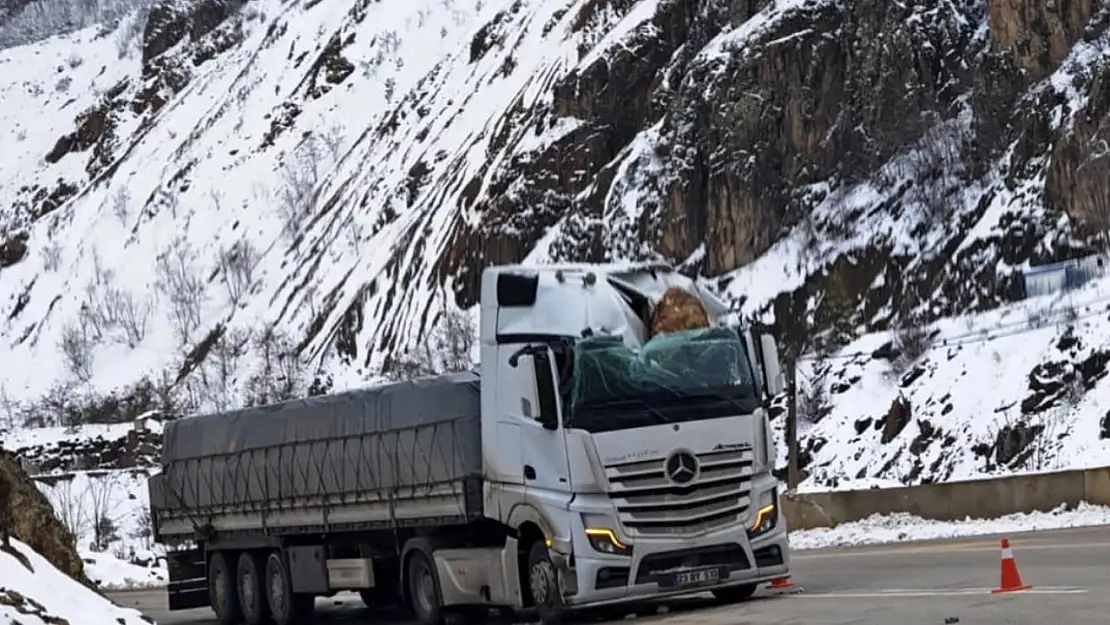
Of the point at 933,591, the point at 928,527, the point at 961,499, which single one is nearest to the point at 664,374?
the point at 933,591

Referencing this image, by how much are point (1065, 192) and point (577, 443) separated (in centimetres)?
4869

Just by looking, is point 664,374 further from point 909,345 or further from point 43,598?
point 909,345

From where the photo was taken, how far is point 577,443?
1717cm

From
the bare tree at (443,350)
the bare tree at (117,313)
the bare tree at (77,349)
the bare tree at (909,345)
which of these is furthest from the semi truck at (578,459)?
the bare tree at (117,313)

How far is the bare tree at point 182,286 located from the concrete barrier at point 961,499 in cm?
9121

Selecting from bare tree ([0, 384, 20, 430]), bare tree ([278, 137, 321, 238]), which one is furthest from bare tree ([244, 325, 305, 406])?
bare tree ([0, 384, 20, 430])

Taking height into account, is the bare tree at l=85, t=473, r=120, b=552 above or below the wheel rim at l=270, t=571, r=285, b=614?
above

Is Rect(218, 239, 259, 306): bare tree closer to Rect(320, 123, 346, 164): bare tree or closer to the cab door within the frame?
Rect(320, 123, 346, 164): bare tree

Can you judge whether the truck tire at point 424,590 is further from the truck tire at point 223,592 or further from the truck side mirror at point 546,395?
the truck tire at point 223,592

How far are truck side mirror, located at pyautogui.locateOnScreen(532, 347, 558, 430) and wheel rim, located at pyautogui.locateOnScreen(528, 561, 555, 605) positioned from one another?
4.69 ft

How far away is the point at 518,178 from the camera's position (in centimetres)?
8969

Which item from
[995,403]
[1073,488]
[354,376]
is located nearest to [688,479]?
[1073,488]

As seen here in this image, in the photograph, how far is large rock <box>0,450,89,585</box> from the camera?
18.2 meters

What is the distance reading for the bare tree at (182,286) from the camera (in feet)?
405
